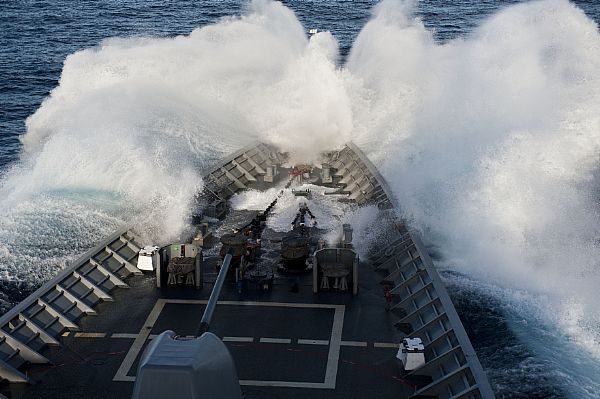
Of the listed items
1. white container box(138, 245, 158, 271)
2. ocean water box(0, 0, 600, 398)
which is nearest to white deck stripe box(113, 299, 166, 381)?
white container box(138, 245, 158, 271)

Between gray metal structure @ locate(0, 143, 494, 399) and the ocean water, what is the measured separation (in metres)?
1.94

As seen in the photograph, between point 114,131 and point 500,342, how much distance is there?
1700cm

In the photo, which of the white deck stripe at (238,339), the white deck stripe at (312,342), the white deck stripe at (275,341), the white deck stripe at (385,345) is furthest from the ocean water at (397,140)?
the white deck stripe at (238,339)

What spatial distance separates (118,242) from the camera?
21.3 meters

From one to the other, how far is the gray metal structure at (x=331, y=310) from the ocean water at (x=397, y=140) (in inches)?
76.4

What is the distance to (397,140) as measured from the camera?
35500 mm

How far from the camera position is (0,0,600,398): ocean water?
885 inches

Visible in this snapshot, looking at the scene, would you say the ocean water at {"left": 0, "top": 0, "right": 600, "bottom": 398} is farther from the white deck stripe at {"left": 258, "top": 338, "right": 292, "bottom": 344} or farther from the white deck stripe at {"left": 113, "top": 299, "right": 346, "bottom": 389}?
the white deck stripe at {"left": 258, "top": 338, "right": 292, "bottom": 344}

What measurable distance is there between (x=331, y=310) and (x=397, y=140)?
17.4 metres

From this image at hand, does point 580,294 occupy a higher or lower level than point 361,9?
higher

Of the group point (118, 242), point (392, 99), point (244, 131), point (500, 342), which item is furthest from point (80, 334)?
point (392, 99)

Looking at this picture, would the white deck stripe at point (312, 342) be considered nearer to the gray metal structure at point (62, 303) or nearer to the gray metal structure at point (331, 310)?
the gray metal structure at point (331, 310)

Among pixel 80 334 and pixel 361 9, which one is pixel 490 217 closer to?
pixel 80 334

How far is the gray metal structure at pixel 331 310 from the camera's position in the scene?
15.6m
